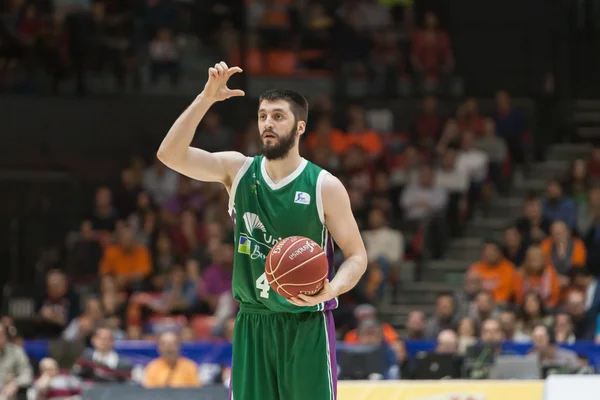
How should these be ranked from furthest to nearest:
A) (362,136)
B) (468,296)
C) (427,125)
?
(427,125)
(362,136)
(468,296)

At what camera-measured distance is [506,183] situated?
18094 mm

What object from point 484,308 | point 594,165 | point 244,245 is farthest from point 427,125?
point 244,245

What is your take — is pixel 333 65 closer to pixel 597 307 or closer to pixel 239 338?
pixel 597 307

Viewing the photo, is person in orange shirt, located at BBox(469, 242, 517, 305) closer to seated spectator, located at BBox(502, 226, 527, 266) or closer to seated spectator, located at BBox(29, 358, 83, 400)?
seated spectator, located at BBox(502, 226, 527, 266)

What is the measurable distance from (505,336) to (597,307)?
1.19 m

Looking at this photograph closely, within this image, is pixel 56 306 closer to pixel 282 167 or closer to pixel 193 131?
pixel 282 167

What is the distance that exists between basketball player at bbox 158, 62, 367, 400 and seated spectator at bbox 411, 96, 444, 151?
38.7 feet

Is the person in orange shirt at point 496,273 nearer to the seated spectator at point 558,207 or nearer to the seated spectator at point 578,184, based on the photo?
the seated spectator at point 558,207

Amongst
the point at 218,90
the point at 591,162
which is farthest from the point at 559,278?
the point at 218,90

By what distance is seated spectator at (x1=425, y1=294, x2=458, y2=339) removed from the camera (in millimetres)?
13961

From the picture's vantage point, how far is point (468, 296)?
14.4m

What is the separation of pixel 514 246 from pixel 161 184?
517 centimetres

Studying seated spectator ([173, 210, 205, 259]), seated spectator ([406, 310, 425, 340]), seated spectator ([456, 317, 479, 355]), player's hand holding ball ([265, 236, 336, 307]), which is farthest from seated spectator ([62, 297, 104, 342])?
player's hand holding ball ([265, 236, 336, 307])

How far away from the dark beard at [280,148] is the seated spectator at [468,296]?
8156mm
